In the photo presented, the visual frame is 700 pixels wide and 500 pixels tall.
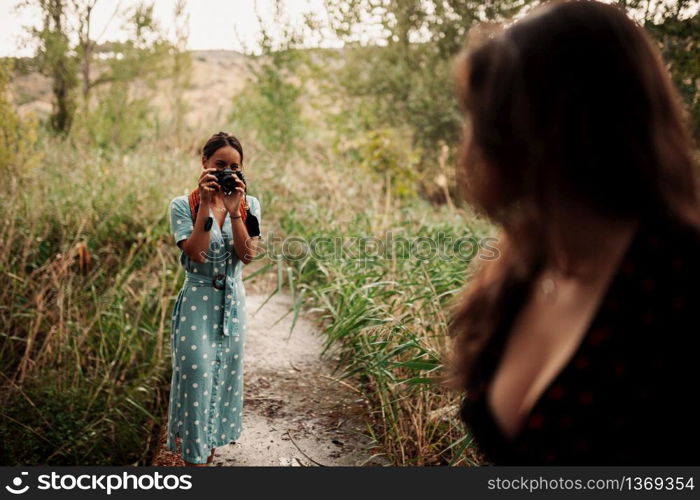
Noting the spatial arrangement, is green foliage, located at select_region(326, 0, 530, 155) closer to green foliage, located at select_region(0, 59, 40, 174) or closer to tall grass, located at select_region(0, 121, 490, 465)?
tall grass, located at select_region(0, 121, 490, 465)

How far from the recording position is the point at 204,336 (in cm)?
229

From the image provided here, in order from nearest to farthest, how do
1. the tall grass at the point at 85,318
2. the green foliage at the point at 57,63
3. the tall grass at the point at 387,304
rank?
the tall grass at the point at 387,304, the tall grass at the point at 85,318, the green foliage at the point at 57,63

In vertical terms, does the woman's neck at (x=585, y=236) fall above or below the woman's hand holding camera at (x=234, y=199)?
above

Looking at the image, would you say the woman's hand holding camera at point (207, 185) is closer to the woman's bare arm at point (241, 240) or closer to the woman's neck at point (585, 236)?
the woman's bare arm at point (241, 240)

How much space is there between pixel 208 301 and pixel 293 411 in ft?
3.33

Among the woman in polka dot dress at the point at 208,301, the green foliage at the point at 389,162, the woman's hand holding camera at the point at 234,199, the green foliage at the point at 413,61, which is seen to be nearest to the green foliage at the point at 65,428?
the woman in polka dot dress at the point at 208,301

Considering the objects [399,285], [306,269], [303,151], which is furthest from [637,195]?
[303,151]

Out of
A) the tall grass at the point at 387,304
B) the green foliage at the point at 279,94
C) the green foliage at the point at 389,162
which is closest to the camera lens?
the tall grass at the point at 387,304

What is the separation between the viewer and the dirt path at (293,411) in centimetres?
262

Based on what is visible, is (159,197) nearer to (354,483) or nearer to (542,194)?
(354,483)

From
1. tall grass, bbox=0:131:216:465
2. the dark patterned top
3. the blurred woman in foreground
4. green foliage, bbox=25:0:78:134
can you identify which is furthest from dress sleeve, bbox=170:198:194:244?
green foliage, bbox=25:0:78:134

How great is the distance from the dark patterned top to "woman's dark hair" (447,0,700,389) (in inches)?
3.3

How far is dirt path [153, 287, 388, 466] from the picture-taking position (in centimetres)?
262

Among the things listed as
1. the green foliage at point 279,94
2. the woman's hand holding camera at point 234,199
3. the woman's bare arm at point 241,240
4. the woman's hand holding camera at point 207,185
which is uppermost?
the green foliage at point 279,94
